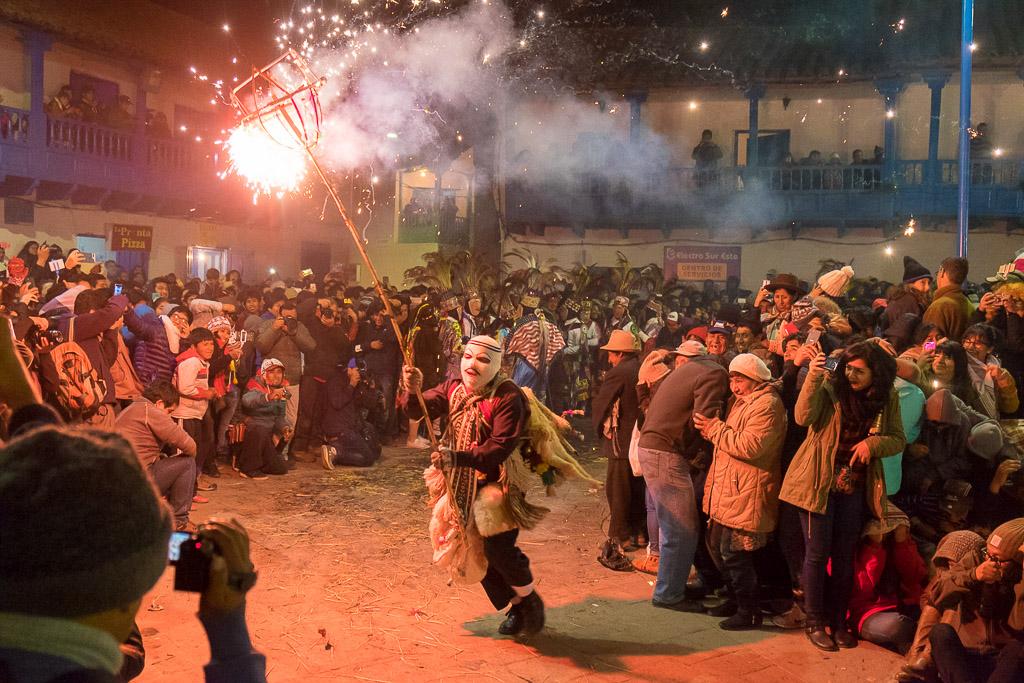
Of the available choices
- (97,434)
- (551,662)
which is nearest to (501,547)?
(551,662)

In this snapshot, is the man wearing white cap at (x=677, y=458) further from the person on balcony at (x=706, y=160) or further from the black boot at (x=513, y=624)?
the person on balcony at (x=706, y=160)

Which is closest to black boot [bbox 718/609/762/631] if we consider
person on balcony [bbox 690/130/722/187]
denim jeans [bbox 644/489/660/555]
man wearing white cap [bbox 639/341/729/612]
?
man wearing white cap [bbox 639/341/729/612]

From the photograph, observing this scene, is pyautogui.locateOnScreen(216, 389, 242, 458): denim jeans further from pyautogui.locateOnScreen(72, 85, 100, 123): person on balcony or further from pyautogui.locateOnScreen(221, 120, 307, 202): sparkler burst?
pyautogui.locateOnScreen(72, 85, 100, 123): person on balcony

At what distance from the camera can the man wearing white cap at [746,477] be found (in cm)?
Answer: 516

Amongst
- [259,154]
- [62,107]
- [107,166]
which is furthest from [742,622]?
[62,107]

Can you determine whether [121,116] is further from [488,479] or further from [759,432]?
[759,432]

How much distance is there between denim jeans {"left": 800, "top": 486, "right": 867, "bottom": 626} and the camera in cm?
493

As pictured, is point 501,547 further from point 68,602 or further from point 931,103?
point 931,103

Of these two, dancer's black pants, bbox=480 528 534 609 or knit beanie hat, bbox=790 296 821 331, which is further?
knit beanie hat, bbox=790 296 821 331

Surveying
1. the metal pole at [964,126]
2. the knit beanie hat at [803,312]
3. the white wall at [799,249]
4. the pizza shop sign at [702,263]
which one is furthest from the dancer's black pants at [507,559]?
the white wall at [799,249]

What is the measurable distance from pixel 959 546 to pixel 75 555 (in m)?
4.32

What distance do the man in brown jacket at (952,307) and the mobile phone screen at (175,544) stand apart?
7.11 meters

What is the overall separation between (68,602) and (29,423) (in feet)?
4.15

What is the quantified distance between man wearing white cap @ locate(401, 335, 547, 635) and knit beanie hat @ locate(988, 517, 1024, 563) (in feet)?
7.93
